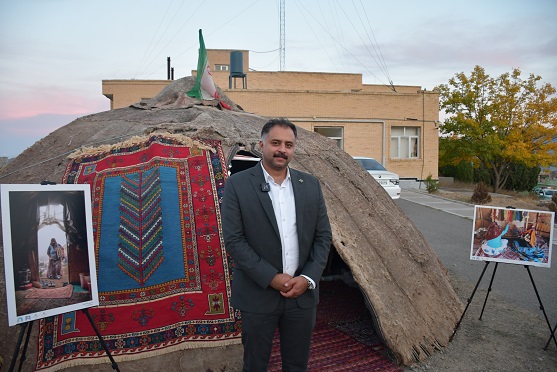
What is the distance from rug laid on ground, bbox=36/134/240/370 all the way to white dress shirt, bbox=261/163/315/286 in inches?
49.3

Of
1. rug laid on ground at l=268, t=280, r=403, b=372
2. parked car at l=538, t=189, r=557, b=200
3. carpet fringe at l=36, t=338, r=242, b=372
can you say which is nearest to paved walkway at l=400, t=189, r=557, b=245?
rug laid on ground at l=268, t=280, r=403, b=372

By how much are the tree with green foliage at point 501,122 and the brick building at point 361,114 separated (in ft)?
6.45

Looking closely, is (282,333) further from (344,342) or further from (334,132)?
(334,132)

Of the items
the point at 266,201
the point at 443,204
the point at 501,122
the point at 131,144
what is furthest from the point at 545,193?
the point at 266,201

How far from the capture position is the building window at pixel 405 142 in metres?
19.1

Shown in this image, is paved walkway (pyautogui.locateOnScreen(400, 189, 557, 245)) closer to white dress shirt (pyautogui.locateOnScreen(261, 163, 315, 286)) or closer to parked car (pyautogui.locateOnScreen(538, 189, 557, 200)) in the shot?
parked car (pyautogui.locateOnScreen(538, 189, 557, 200))

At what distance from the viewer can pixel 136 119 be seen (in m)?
4.99

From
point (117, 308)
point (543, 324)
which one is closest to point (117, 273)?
point (117, 308)

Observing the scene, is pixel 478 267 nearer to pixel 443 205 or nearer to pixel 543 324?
pixel 543 324

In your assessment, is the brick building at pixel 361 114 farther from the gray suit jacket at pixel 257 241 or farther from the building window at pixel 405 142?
the gray suit jacket at pixel 257 241

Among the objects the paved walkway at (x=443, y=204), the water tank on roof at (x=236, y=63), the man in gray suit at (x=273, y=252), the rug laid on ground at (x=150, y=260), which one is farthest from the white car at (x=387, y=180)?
the man in gray suit at (x=273, y=252)

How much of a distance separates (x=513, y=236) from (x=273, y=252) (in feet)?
8.93

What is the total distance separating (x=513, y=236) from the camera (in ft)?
13.3

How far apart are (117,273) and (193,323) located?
2.29 ft
